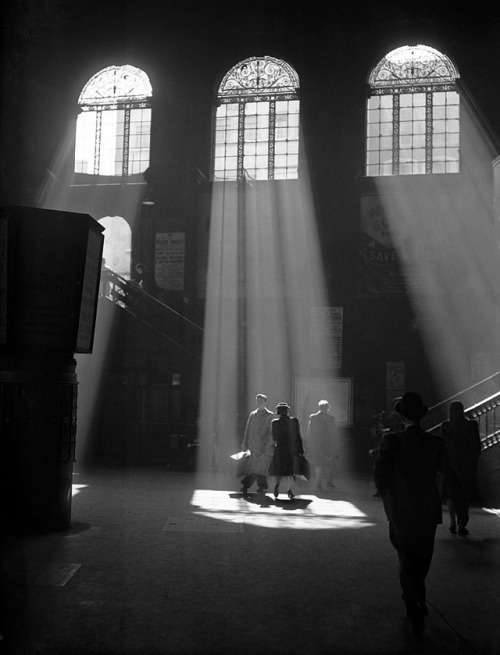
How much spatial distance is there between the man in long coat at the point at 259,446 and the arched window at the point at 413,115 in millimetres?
11678

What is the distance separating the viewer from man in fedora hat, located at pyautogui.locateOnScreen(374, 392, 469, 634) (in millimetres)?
4832

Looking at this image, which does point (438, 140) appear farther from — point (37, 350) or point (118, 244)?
point (37, 350)

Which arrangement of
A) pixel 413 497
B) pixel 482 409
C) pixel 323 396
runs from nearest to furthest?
pixel 413 497
pixel 482 409
pixel 323 396

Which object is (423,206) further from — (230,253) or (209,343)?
(209,343)

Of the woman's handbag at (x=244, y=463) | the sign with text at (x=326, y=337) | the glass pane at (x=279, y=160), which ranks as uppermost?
the glass pane at (x=279, y=160)

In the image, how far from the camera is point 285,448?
1145 centimetres

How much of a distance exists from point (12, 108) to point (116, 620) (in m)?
20.9

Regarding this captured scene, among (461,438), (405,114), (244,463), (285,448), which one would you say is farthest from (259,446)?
(405,114)

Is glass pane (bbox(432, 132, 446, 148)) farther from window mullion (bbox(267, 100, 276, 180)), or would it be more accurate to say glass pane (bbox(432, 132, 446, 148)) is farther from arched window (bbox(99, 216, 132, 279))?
arched window (bbox(99, 216, 132, 279))

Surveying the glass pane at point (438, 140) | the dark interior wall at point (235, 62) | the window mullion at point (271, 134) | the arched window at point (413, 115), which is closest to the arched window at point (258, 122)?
the window mullion at point (271, 134)

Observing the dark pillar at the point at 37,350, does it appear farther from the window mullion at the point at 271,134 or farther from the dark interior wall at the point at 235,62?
the window mullion at the point at 271,134

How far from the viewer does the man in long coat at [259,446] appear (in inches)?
470

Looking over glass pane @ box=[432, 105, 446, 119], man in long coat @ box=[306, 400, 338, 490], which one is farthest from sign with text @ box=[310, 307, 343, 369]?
man in long coat @ box=[306, 400, 338, 490]

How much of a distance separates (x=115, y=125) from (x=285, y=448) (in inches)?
591
